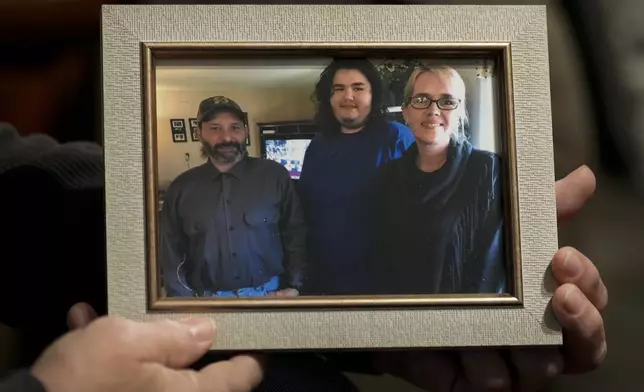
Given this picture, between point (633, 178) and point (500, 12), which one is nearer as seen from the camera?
A: point (500, 12)

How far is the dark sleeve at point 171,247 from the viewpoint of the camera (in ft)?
1.67

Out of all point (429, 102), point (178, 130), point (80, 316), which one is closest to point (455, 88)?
point (429, 102)

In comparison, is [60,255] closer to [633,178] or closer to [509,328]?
[509,328]

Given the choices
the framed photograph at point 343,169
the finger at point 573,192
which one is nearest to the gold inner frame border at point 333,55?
the framed photograph at point 343,169

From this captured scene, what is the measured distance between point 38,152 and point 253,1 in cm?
27

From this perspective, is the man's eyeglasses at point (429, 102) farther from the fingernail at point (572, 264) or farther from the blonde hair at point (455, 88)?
the fingernail at point (572, 264)

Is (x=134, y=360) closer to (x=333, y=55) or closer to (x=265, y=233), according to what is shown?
(x=265, y=233)

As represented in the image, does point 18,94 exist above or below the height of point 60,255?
above

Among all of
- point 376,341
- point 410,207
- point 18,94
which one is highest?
point 18,94

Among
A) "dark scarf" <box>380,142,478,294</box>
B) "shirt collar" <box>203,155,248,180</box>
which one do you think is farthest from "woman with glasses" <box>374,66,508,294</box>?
"shirt collar" <box>203,155,248,180</box>

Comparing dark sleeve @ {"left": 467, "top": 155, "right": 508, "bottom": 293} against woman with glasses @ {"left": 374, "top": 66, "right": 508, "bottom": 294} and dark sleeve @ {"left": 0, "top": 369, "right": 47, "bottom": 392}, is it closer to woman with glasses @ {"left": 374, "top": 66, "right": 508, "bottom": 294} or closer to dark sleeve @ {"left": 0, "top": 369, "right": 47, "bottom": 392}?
woman with glasses @ {"left": 374, "top": 66, "right": 508, "bottom": 294}

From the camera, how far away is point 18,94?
0.68 metres

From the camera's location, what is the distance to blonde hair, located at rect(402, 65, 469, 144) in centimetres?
52

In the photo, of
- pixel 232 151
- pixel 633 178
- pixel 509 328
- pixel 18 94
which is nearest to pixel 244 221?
pixel 232 151
